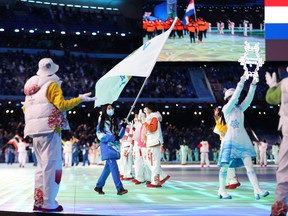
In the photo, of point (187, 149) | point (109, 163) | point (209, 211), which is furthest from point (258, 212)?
point (187, 149)

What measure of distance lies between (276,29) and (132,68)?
17320 millimetres

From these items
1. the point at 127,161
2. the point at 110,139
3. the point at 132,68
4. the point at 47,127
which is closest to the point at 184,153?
the point at 127,161

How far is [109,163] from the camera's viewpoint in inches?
380

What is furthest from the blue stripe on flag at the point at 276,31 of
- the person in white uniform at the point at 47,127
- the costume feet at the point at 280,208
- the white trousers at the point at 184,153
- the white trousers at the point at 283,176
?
the costume feet at the point at 280,208

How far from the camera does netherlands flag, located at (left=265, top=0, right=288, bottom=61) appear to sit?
76.5 ft

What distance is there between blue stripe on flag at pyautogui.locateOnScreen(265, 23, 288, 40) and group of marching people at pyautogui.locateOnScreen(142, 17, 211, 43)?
3.90 m

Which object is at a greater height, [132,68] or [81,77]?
[81,77]

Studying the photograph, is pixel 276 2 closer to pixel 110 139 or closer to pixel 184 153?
pixel 184 153

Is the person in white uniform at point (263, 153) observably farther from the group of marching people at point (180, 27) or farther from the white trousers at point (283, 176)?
the white trousers at point (283, 176)

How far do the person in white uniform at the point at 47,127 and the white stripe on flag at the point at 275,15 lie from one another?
56.7ft

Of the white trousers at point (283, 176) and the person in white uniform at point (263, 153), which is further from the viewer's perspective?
the person in white uniform at point (263, 153)

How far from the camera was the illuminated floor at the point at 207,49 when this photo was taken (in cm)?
2750

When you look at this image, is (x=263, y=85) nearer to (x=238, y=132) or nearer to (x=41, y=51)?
(x=41, y=51)

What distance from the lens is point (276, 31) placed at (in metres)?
24.5
